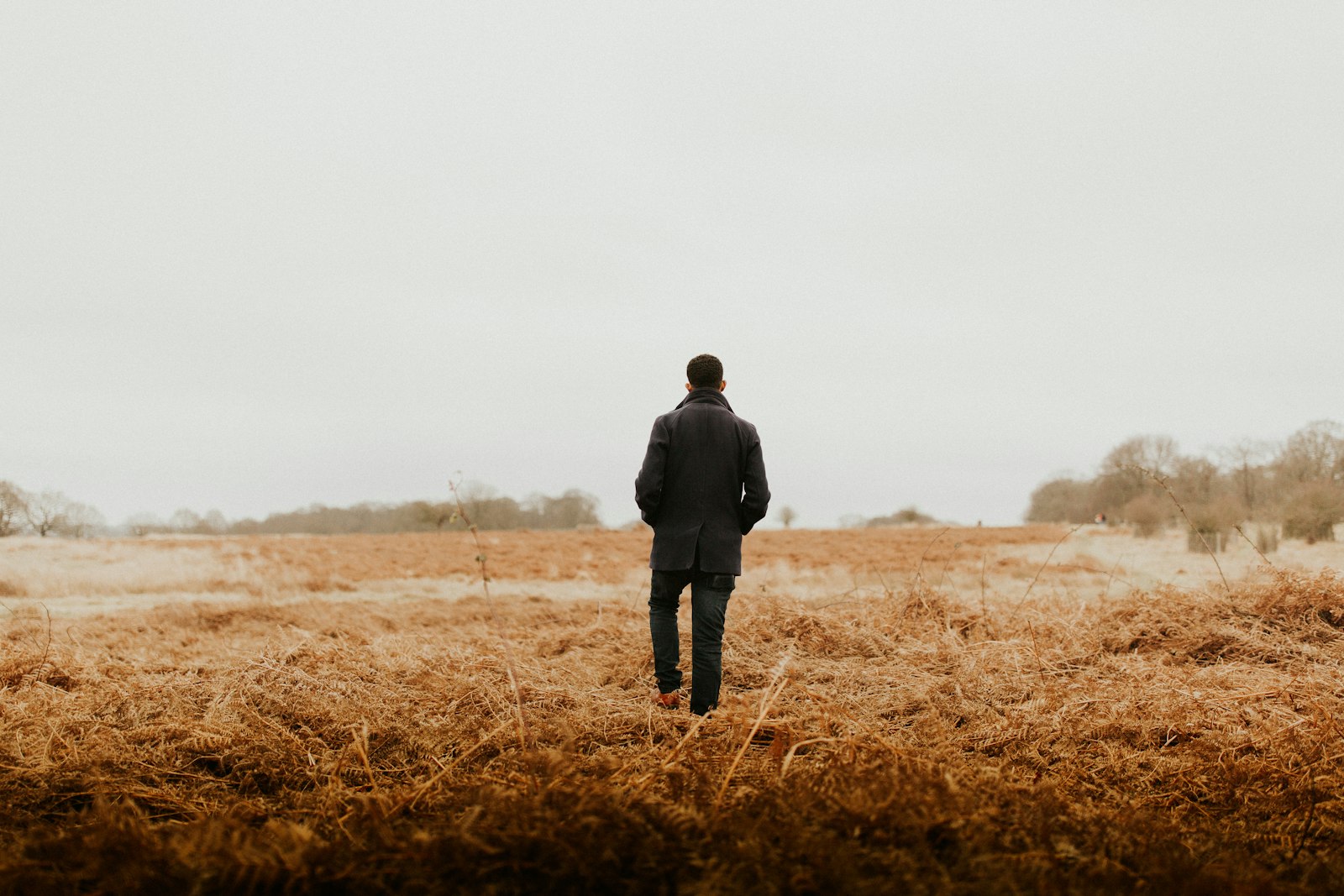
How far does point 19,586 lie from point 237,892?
675 inches

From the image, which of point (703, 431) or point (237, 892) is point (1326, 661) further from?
point (237, 892)

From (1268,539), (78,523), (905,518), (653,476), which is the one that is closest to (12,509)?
(78,523)

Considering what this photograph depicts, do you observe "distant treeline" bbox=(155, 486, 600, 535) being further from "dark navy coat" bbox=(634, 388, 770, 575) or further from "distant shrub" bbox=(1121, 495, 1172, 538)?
"dark navy coat" bbox=(634, 388, 770, 575)

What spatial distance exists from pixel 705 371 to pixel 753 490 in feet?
2.65

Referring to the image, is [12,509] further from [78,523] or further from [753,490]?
[753,490]

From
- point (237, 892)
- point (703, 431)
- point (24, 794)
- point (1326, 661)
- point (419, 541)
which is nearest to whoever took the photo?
point (237, 892)

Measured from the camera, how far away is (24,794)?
2.85m

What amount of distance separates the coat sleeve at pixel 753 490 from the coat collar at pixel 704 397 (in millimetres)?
291

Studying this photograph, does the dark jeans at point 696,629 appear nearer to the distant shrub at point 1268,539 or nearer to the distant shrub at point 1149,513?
the distant shrub at point 1268,539

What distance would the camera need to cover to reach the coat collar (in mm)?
4504

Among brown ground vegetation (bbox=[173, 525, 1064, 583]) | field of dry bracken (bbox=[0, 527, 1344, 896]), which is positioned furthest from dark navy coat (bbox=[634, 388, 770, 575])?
brown ground vegetation (bbox=[173, 525, 1064, 583])

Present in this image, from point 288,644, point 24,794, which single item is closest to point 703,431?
point 24,794

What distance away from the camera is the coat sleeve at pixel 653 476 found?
429 centimetres

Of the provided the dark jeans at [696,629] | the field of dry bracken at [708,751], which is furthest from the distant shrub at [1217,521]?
the dark jeans at [696,629]
